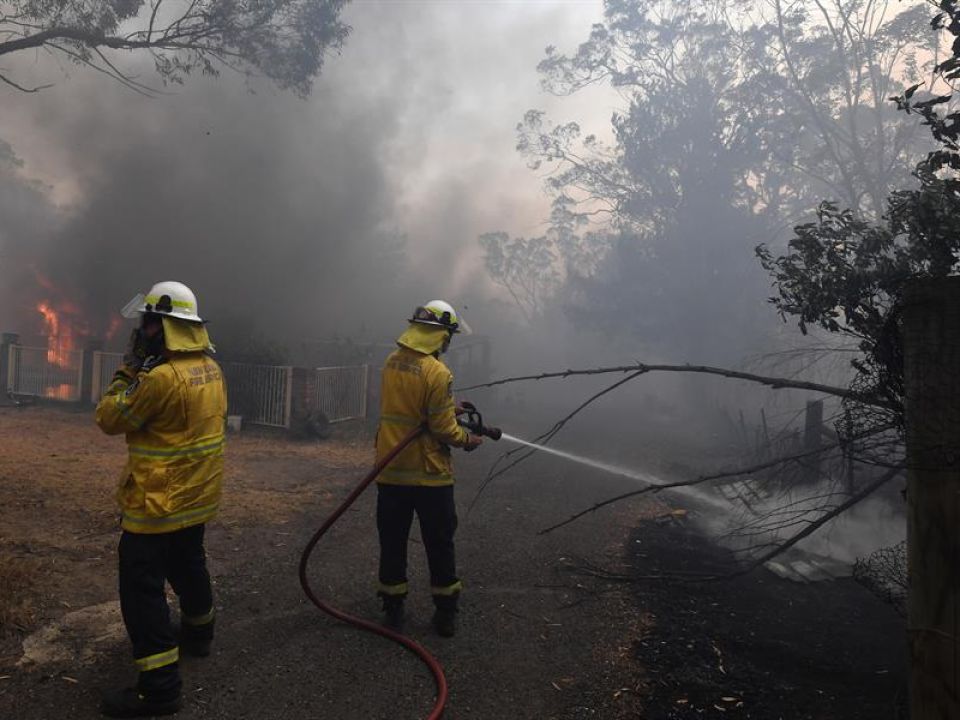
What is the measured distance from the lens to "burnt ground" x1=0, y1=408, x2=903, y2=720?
3002 mm

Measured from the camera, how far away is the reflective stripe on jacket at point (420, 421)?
12.2ft

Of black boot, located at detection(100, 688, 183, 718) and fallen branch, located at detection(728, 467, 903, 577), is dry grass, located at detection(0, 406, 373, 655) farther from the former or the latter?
fallen branch, located at detection(728, 467, 903, 577)

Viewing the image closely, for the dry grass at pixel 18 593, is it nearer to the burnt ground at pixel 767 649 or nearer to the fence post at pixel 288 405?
the burnt ground at pixel 767 649

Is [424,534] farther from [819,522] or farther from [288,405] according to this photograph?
[288,405]

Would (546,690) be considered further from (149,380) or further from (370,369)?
(370,369)

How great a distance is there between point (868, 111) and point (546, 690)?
22523mm

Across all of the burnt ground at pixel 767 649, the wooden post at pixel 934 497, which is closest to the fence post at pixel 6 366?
the burnt ground at pixel 767 649

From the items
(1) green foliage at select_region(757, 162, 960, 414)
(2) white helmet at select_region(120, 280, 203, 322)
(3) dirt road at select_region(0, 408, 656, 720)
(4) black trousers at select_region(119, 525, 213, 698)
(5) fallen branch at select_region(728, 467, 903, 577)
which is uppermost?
(1) green foliage at select_region(757, 162, 960, 414)

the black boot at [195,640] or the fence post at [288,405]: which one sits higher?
the fence post at [288,405]

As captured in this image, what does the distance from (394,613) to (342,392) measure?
33.5 ft

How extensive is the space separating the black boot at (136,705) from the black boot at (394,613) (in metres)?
1.27

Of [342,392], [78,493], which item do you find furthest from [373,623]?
[342,392]

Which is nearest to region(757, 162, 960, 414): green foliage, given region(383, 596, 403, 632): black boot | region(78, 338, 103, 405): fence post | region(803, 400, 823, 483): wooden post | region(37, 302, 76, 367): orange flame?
region(803, 400, 823, 483): wooden post

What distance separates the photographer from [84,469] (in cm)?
775
